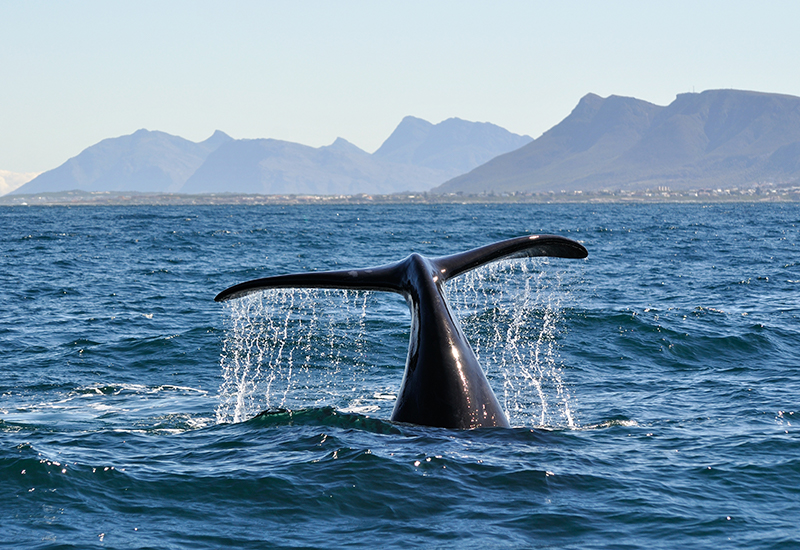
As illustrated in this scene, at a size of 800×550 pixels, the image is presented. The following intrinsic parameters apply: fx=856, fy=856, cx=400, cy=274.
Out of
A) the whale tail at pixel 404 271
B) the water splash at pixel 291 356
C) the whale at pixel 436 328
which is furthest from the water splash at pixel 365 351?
the whale at pixel 436 328

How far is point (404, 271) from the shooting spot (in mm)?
9359

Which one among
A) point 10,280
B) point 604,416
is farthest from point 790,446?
point 10,280

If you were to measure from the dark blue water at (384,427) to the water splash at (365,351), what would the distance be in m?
0.08

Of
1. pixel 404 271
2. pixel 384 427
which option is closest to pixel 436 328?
pixel 404 271

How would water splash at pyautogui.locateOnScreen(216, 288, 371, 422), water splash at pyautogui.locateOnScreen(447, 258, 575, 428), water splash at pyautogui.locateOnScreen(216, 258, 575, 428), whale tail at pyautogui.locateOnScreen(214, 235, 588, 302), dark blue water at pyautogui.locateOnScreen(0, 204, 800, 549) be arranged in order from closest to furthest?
1. dark blue water at pyautogui.locateOnScreen(0, 204, 800, 549)
2. whale tail at pyautogui.locateOnScreen(214, 235, 588, 302)
3. water splash at pyautogui.locateOnScreen(447, 258, 575, 428)
4. water splash at pyautogui.locateOnScreen(216, 258, 575, 428)
5. water splash at pyautogui.locateOnScreen(216, 288, 371, 422)

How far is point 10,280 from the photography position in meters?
28.7

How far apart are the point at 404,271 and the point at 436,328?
0.85 m

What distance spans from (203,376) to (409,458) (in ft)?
23.6

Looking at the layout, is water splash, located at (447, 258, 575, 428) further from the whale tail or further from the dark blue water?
the whale tail

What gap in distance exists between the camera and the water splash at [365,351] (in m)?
12.1

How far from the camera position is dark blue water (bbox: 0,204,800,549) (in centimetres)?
684

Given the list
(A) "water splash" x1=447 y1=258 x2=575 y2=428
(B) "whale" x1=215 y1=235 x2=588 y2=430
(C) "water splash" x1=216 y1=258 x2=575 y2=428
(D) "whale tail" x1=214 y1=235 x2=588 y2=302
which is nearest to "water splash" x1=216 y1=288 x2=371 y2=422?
(C) "water splash" x1=216 y1=258 x2=575 y2=428

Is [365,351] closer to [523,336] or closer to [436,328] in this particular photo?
[523,336]

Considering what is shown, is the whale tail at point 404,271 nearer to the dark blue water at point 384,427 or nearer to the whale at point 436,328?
the whale at point 436,328
